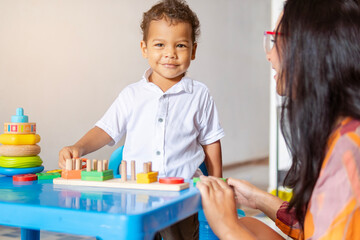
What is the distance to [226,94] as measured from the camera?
4.46 meters

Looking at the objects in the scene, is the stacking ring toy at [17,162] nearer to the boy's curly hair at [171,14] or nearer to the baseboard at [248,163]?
the boy's curly hair at [171,14]

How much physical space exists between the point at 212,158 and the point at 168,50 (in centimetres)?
40

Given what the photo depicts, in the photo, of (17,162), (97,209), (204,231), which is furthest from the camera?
(204,231)

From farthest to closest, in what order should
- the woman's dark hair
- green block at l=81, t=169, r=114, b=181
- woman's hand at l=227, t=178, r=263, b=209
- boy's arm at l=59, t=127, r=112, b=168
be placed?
boy's arm at l=59, t=127, r=112, b=168, woman's hand at l=227, t=178, r=263, b=209, green block at l=81, t=169, r=114, b=181, the woman's dark hair

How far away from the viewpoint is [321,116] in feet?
2.28

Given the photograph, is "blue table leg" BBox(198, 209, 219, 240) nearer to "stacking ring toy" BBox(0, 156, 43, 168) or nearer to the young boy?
the young boy

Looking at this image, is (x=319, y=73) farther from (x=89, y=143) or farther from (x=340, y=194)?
(x=89, y=143)

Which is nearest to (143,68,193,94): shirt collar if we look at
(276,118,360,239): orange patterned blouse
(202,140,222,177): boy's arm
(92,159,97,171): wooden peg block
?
(202,140,222,177): boy's arm

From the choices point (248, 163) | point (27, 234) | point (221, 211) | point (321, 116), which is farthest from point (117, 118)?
point (248, 163)

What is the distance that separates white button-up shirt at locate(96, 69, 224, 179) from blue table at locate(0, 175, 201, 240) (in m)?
0.53

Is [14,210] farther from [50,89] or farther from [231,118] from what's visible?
[231,118]

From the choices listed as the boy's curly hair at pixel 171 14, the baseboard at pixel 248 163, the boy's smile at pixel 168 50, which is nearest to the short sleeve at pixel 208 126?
the boy's smile at pixel 168 50

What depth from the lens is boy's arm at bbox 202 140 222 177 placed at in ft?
4.69

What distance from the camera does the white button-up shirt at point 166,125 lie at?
132cm
